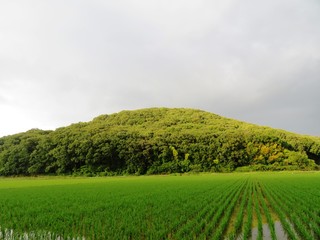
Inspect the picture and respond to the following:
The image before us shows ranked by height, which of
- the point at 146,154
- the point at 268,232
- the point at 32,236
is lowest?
the point at 268,232

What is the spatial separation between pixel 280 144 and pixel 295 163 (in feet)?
16.5

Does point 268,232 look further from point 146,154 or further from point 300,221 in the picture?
point 146,154

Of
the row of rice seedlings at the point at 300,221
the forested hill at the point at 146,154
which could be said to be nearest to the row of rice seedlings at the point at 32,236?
the row of rice seedlings at the point at 300,221

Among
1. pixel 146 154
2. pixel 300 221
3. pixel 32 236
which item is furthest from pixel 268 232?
pixel 146 154

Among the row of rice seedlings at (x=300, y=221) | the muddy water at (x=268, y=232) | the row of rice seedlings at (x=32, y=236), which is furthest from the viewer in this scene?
the muddy water at (x=268, y=232)

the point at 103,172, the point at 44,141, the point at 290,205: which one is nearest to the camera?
the point at 290,205

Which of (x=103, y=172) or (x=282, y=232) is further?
(x=103, y=172)

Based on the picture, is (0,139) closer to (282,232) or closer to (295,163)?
(295,163)

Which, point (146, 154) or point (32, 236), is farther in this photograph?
point (146, 154)

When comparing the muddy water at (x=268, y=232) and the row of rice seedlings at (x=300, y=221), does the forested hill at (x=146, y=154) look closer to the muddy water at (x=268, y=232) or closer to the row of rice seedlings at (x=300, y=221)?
the row of rice seedlings at (x=300, y=221)

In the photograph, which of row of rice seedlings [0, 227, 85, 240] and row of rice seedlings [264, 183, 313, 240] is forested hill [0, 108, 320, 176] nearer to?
row of rice seedlings [264, 183, 313, 240]

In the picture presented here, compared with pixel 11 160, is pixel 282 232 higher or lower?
lower

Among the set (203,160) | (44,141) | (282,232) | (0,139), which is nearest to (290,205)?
(282,232)

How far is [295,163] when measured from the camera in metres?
65.7
